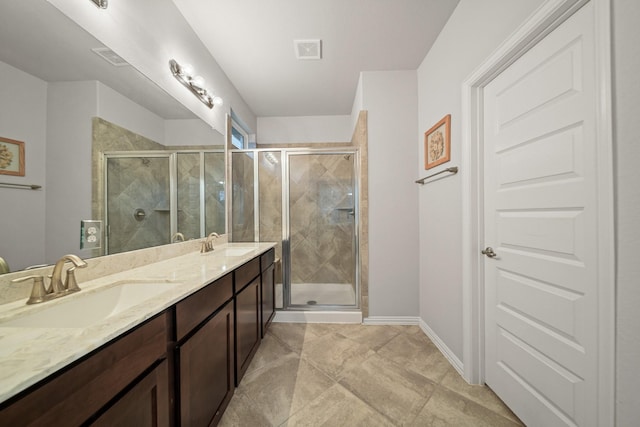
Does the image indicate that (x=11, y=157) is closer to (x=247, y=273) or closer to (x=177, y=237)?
(x=177, y=237)

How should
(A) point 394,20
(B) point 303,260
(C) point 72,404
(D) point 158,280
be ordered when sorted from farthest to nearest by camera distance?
1. (B) point 303,260
2. (A) point 394,20
3. (D) point 158,280
4. (C) point 72,404

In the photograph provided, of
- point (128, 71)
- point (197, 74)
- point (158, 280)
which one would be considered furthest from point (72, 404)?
point (197, 74)

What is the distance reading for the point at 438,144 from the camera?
1.84 metres

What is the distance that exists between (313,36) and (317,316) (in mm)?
2560

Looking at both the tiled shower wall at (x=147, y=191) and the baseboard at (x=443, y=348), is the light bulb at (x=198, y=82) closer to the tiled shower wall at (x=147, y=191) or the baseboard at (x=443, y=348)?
the tiled shower wall at (x=147, y=191)

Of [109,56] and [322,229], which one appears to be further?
[322,229]

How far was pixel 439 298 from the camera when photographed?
187 centimetres

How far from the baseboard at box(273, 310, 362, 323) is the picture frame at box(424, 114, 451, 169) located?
161 centimetres

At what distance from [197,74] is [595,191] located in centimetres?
249

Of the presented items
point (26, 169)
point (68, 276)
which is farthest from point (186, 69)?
point (68, 276)

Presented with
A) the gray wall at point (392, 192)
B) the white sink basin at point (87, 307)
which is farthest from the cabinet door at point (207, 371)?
the gray wall at point (392, 192)

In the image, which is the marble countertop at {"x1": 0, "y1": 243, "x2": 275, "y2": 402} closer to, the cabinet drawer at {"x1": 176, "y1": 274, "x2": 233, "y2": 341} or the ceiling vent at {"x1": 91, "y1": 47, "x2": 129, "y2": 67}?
the cabinet drawer at {"x1": 176, "y1": 274, "x2": 233, "y2": 341}

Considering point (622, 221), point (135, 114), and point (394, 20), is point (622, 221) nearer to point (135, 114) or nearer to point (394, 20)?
point (394, 20)

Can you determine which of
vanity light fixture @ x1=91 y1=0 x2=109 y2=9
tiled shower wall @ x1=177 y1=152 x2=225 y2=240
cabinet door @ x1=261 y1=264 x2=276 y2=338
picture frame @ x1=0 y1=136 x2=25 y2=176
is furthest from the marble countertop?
vanity light fixture @ x1=91 y1=0 x2=109 y2=9
